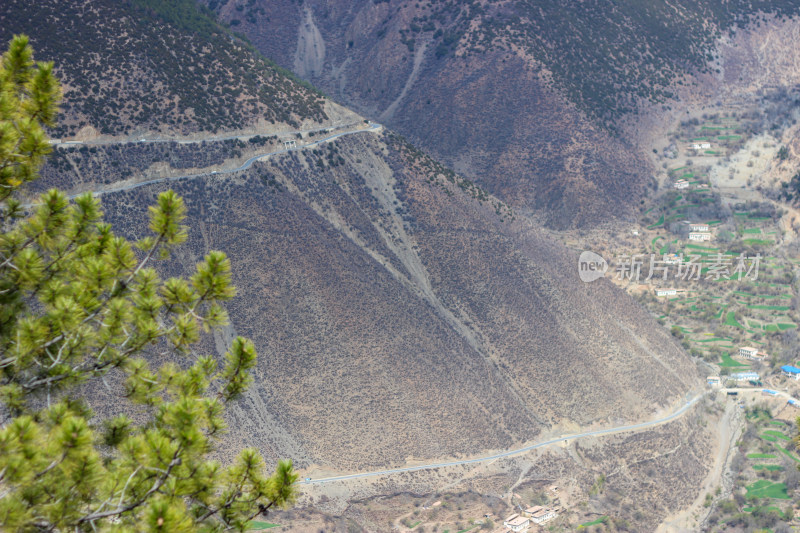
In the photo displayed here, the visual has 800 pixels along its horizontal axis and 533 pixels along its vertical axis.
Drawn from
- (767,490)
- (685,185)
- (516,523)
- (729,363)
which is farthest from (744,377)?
(685,185)

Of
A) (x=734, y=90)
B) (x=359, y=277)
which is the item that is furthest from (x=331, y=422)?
(x=734, y=90)

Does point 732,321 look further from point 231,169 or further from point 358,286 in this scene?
point 231,169

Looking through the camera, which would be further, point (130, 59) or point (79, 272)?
point (130, 59)

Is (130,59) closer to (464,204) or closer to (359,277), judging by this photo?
(359,277)

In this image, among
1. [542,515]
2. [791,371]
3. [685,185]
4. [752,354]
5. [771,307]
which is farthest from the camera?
[685,185]

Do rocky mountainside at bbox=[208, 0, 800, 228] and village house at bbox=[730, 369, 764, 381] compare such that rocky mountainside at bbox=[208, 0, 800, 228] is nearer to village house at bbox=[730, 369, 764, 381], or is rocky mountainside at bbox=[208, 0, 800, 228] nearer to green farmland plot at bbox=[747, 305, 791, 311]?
green farmland plot at bbox=[747, 305, 791, 311]

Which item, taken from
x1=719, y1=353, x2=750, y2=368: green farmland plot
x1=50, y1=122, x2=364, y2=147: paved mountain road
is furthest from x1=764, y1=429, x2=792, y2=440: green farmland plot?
x1=50, y1=122, x2=364, y2=147: paved mountain road

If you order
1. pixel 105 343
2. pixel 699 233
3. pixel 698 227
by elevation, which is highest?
pixel 698 227

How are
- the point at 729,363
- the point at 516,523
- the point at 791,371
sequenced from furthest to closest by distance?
the point at 729,363 < the point at 791,371 < the point at 516,523
